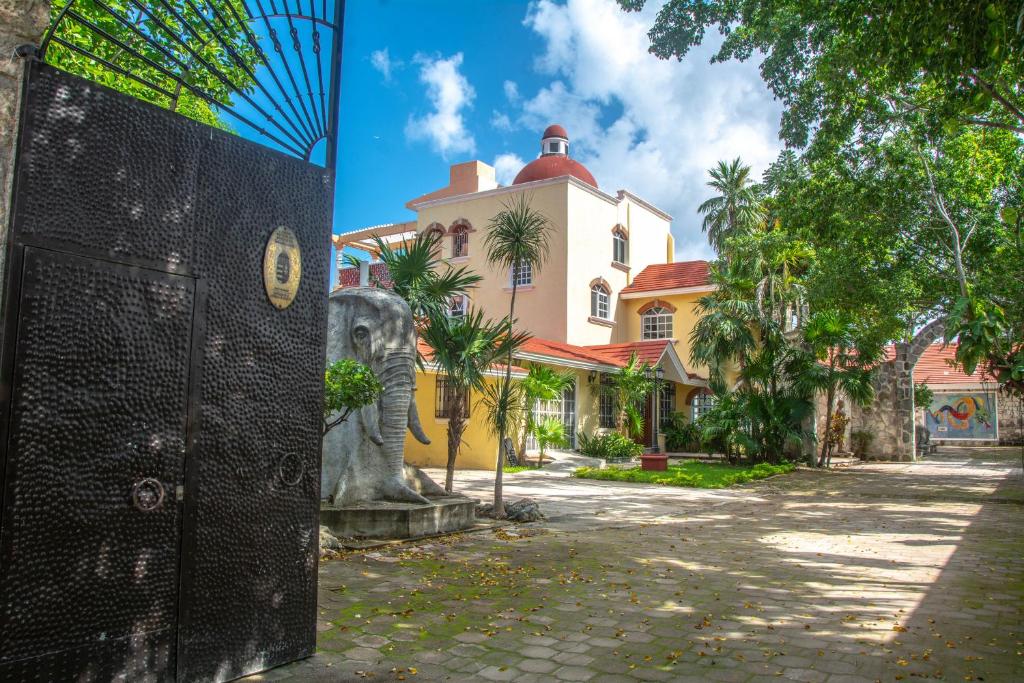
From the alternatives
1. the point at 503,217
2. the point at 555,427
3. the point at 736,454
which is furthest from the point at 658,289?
the point at 503,217

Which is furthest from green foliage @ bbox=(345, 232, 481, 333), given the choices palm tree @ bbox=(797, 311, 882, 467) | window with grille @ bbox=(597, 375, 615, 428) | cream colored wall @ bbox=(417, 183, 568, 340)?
cream colored wall @ bbox=(417, 183, 568, 340)

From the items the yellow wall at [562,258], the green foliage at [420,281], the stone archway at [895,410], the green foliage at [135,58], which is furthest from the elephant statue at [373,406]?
the stone archway at [895,410]

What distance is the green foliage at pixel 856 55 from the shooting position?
6.48 meters

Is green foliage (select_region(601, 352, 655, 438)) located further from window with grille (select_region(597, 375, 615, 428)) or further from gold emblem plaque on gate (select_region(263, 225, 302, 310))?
gold emblem plaque on gate (select_region(263, 225, 302, 310))

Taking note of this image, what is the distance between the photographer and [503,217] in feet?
31.8

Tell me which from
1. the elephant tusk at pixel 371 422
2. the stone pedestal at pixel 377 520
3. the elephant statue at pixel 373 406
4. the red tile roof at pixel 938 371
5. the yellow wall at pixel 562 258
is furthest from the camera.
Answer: the red tile roof at pixel 938 371

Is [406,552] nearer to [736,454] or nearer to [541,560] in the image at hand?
[541,560]

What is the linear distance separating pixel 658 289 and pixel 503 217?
20.9 m

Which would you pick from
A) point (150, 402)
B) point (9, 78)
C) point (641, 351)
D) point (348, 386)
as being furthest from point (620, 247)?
point (9, 78)

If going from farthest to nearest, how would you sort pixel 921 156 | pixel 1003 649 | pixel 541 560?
pixel 921 156, pixel 541 560, pixel 1003 649

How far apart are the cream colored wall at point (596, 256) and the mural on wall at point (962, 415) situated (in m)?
17.1

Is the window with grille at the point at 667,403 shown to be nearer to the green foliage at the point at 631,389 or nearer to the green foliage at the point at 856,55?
the green foliage at the point at 631,389

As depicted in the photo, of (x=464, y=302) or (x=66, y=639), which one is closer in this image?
(x=66, y=639)

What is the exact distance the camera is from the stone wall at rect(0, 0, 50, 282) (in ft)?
9.71
